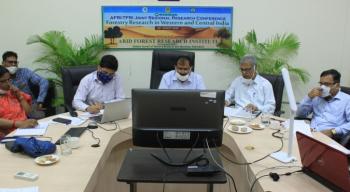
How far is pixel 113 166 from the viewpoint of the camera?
8.39 feet

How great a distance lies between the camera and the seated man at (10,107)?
8.15ft

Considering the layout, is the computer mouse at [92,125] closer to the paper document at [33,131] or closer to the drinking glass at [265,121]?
the paper document at [33,131]

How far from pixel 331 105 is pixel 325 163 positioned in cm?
179

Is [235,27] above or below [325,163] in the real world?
above

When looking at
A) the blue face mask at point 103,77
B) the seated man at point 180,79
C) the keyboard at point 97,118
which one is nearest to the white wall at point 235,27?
the seated man at point 180,79

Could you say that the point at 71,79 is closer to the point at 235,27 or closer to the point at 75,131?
the point at 75,131

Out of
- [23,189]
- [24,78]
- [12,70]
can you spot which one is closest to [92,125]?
[23,189]

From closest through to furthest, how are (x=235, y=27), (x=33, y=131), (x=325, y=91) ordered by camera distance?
(x=33, y=131) < (x=325, y=91) < (x=235, y=27)

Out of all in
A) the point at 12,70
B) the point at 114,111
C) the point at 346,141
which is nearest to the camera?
the point at 114,111

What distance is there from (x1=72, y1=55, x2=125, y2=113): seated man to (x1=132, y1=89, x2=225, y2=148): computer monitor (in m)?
1.42

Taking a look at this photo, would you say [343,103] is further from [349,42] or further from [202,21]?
[202,21]

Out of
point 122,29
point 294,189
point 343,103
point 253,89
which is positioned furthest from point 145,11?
point 294,189

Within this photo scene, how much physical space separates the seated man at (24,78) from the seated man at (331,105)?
2.90 m

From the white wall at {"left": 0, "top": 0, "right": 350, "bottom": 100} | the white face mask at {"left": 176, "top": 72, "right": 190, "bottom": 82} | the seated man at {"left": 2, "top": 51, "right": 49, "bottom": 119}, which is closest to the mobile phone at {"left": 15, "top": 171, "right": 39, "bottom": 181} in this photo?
the white face mask at {"left": 176, "top": 72, "right": 190, "bottom": 82}
